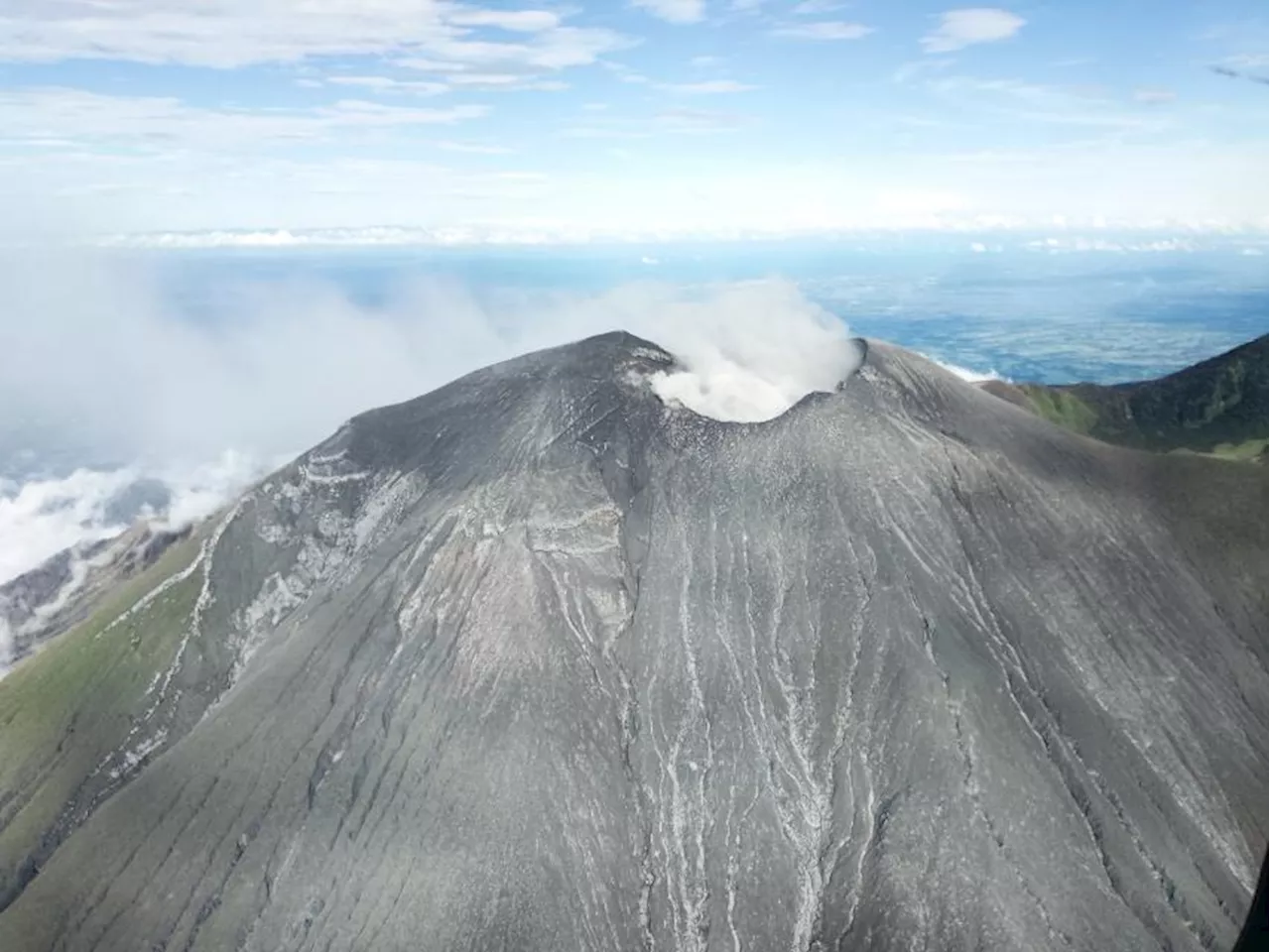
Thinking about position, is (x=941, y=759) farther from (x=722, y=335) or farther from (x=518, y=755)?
(x=722, y=335)

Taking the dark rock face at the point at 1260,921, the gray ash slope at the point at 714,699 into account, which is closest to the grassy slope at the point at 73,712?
the gray ash slope at the point at 714,699

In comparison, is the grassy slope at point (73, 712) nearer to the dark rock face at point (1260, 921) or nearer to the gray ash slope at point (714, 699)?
Answer: the gray ash slope at point (714, 699)

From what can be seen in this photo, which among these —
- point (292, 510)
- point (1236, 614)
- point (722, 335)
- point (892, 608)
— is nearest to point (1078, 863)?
point (892, 608)

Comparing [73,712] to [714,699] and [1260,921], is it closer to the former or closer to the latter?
[714,699]

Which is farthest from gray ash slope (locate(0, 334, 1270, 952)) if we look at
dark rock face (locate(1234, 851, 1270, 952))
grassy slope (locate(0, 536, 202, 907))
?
dark rock face (locate(1234, 851, 1270, 952))

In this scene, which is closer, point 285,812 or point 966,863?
point 966,863

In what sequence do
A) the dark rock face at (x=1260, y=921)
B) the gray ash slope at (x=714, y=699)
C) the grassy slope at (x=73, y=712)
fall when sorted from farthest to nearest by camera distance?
1. the grassy slope at (x=73, y=712)
2. the gray ash slope at (x=714, y=699)
3. the dark rock face at (x=1260, y=921)

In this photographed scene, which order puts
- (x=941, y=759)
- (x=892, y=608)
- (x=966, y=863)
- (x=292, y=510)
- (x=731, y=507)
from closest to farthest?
(x=966, y=863)
(x=941, y=759)
(x=892, y=608)
(x=731, y=507)
(x=292, y=510)
